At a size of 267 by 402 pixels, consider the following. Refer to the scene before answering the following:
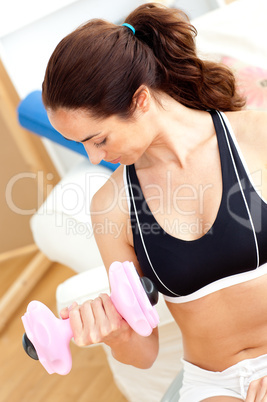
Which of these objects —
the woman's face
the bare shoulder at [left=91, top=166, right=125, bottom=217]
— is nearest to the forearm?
the bare shoulder at [left=91, top=166, right=125, bottom=217]

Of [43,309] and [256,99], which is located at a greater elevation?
[43,309]

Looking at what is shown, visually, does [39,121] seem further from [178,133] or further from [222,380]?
[222,380]

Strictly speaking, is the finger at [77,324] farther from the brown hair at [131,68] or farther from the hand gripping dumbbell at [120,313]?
the brown hair at [131,68]

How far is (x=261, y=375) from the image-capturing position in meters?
1.20

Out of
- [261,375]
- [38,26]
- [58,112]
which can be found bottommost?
[261,375]

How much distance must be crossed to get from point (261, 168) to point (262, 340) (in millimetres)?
369

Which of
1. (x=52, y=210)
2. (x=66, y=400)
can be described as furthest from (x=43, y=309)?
(x=66, y=400)

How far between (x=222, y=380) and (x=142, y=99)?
63cm

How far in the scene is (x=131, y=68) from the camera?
1.11m

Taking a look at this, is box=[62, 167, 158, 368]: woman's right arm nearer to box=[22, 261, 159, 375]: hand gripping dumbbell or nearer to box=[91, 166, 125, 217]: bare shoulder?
box=[91, 166, 125, 217]: bare shoulder

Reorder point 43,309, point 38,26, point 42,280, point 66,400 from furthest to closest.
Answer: point 42,280 < point 38,26 < point 66,400 < point 43,309

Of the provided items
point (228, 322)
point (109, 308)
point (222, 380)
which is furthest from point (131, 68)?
point (222, 380)

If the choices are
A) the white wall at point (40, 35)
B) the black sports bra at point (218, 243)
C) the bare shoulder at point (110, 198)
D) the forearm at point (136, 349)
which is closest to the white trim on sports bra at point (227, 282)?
the black sports bra at point (218, 243)

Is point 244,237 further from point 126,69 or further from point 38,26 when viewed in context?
point 38,26
